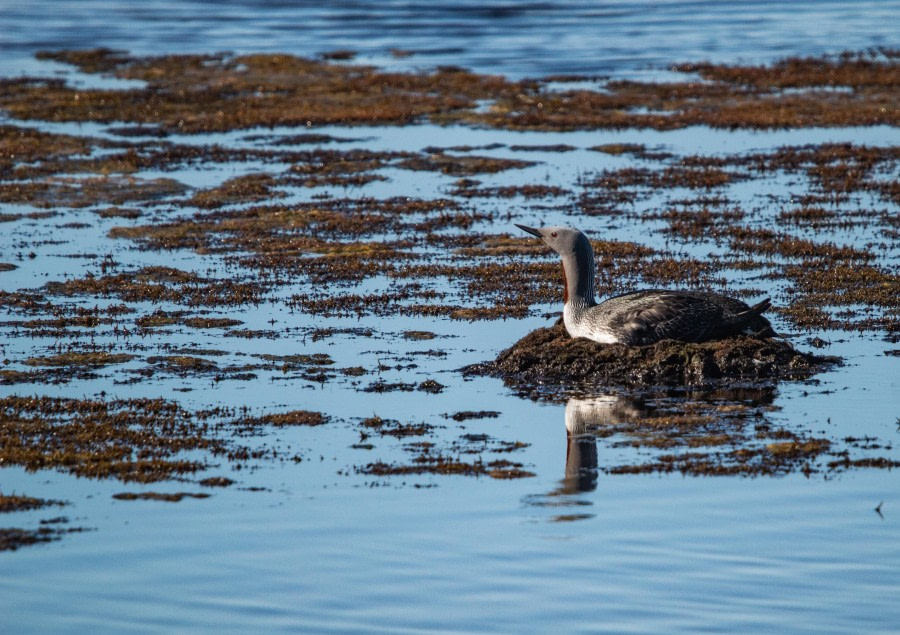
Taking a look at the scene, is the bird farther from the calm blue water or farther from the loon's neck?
the calm blue water

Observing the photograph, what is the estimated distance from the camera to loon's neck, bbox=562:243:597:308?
1562 cm

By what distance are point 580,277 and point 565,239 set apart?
0.46m

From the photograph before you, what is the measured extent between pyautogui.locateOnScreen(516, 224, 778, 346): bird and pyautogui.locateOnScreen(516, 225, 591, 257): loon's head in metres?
0.01

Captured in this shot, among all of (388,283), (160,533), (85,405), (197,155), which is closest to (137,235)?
(388,283)

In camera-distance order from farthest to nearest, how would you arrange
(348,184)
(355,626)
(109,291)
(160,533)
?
(348,184), (109,291), (160,533), (355,626)

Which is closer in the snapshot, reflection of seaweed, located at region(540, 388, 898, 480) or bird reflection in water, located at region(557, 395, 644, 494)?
bird reflection in water, located at region(557, 395, 644, 494)

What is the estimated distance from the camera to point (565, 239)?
1576 cm

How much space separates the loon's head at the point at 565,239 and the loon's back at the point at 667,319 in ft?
2.43

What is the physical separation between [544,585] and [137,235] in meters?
15.9

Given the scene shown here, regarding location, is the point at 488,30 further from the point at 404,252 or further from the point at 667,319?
the point at 667,319

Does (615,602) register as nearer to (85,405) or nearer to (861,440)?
(861,440)

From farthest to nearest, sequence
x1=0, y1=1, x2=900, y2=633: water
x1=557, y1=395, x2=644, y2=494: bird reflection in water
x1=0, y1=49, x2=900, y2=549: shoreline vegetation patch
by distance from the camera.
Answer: x1=0, y1=49, x2=900, y2=549: shoreline vegetation patch, x1=557, y1=395, x2=644, y2=494: bird reflection in water, x1=0, y1=1, x2=900, y2=633: water

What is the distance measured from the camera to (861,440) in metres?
12.5

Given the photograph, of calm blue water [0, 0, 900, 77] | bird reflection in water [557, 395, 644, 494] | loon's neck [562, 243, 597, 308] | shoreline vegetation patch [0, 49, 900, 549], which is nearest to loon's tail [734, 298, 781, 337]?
shoreline vegetation patch [0, 49, 900, 549]
